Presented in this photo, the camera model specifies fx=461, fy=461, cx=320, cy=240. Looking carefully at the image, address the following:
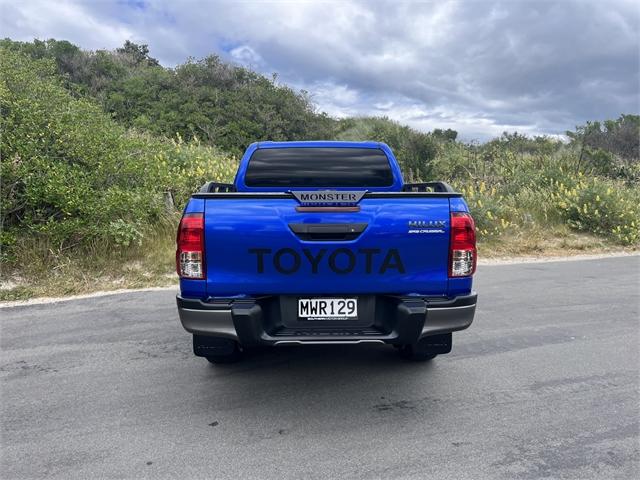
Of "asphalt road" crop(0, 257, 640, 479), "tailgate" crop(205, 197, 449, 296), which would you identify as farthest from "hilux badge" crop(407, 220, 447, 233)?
"asphalt road" crop(0, 257, 640, 479)

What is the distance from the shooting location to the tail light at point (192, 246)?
295 centimetres

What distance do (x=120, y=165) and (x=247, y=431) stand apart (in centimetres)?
632

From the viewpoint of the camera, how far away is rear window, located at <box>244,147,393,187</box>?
15.5 ft

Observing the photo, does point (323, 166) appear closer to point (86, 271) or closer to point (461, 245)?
point (461, 245)

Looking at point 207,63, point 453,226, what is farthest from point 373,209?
point 207,63

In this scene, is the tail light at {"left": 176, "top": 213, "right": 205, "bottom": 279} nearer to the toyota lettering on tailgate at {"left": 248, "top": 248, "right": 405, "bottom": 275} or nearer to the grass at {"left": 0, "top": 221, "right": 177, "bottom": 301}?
the toyota lettering on tailgate at {"left": 248, "top": 248, "right": 405, "bottom": 275}

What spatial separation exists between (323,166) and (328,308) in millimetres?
2109

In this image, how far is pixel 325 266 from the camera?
3.00 metres

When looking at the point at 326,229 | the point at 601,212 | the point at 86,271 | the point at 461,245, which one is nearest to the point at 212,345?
the point at 326,229

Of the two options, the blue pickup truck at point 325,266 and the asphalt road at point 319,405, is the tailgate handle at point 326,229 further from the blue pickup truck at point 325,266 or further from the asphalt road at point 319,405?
the asphalt road at point 319,405

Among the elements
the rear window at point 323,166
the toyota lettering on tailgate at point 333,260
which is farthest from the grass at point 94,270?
the toyota lettering on tailgate at point 333,260

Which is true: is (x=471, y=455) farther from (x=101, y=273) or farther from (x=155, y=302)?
(x=101, y=273)

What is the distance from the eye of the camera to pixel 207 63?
2014cm

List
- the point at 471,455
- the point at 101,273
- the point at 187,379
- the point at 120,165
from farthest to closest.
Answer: the point at 120,165
the point at 101,273
the point at 187,379
the point at 471,455
